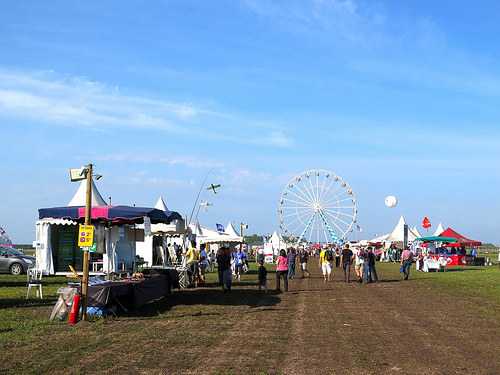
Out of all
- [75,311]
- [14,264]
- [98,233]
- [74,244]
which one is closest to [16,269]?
[14,264]

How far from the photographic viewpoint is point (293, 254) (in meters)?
30.7

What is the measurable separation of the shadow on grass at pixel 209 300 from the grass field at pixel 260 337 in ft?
0.17

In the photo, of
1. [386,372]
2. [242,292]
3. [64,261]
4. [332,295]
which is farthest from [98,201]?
[386,372]

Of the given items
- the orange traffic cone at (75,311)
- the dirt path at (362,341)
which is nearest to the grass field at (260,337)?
the dirt path at (362,341)

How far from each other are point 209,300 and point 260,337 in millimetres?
7505

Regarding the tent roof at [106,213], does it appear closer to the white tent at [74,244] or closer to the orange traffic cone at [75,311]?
the white tent at [74,244]

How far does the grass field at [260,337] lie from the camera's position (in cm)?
865

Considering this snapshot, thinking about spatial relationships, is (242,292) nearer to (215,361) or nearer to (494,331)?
(494,331)

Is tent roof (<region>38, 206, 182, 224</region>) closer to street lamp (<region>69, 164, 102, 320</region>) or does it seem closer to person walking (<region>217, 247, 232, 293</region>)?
street lamp (<region>69, 164, 102, 320</region>)

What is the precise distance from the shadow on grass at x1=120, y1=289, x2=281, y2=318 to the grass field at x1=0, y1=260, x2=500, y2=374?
0.05 m

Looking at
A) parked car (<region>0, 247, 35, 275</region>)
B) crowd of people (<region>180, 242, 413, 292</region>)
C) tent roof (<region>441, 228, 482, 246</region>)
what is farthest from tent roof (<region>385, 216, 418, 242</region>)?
parked car (<region>0, 247, 35, 275</region>)

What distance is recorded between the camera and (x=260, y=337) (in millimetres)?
11164

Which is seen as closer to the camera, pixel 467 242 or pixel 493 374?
pixel 493 374

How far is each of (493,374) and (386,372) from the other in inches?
51.5
